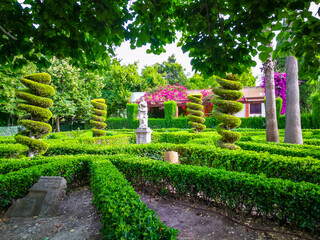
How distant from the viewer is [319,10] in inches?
89.4

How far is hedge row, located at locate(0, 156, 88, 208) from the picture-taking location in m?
4.14

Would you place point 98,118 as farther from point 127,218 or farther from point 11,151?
point 127,218

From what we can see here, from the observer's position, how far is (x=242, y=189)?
348cm

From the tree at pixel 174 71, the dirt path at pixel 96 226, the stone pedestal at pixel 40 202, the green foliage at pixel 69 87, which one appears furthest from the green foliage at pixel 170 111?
the tree at pixel 174 71

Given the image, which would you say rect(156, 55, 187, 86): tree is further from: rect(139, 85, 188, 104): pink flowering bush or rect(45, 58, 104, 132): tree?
rect(45, 58, 104, 132): tree

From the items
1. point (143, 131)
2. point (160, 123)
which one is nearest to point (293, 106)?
point (143, 131)

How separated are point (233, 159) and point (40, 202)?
515cm

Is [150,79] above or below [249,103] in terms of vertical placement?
above

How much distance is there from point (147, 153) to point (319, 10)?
6719mm

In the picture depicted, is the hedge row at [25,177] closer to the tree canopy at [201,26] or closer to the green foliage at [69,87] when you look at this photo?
the tree canopy at [201,26]

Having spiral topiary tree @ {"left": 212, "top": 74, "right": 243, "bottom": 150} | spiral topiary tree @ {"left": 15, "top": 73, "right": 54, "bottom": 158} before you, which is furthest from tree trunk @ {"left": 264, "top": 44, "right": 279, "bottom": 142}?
spiral topiary tree @ {"left": 15, "top": 73, "right": 54, "bottom": 158}

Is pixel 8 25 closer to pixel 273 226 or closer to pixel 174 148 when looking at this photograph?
pixel 273 226

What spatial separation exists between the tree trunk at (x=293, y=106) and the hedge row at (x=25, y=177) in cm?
900

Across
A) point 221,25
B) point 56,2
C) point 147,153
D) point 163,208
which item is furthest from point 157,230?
point 147,153
